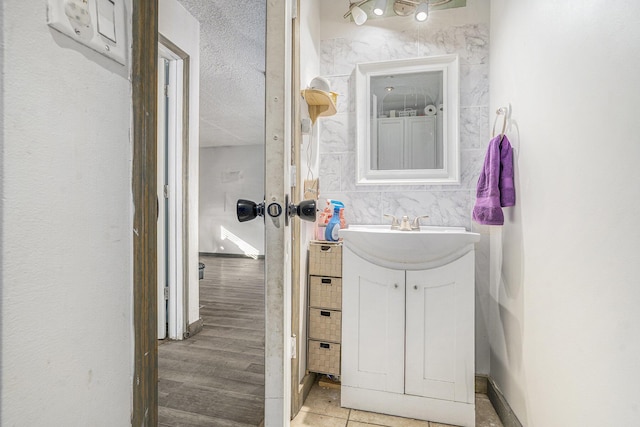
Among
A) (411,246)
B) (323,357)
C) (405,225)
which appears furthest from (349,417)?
(405,225)

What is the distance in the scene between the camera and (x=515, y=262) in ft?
4.36

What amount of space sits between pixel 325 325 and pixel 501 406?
2.86 ft

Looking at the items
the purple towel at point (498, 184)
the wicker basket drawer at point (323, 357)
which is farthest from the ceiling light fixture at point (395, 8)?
the wicker basket drawer at point (323, 357)

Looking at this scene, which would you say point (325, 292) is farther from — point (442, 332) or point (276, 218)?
point (276, 218)

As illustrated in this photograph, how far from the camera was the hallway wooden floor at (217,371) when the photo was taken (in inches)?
52.9

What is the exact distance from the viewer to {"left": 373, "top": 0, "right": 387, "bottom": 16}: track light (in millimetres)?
1727

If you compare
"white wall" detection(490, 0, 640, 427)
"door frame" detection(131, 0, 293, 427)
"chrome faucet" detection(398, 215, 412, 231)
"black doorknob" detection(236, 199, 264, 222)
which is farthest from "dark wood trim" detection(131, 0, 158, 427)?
"chrome faucet" detection(398, 215, 412, 231)

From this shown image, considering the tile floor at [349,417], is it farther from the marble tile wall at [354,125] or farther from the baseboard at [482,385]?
the marble tile wall at [354,125]

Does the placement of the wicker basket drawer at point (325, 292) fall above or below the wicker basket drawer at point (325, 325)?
above

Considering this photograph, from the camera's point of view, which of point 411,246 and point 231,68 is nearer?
point 411,246

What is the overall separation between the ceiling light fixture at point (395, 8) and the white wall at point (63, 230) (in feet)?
5.00

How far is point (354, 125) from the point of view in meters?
1.90

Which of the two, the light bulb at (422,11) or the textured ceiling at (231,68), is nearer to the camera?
the light bulb at (422,11)

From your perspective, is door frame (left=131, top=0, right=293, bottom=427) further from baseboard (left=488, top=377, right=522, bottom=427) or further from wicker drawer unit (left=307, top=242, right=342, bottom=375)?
baseboard (left=488, top=377, right=522, bottom=427)
